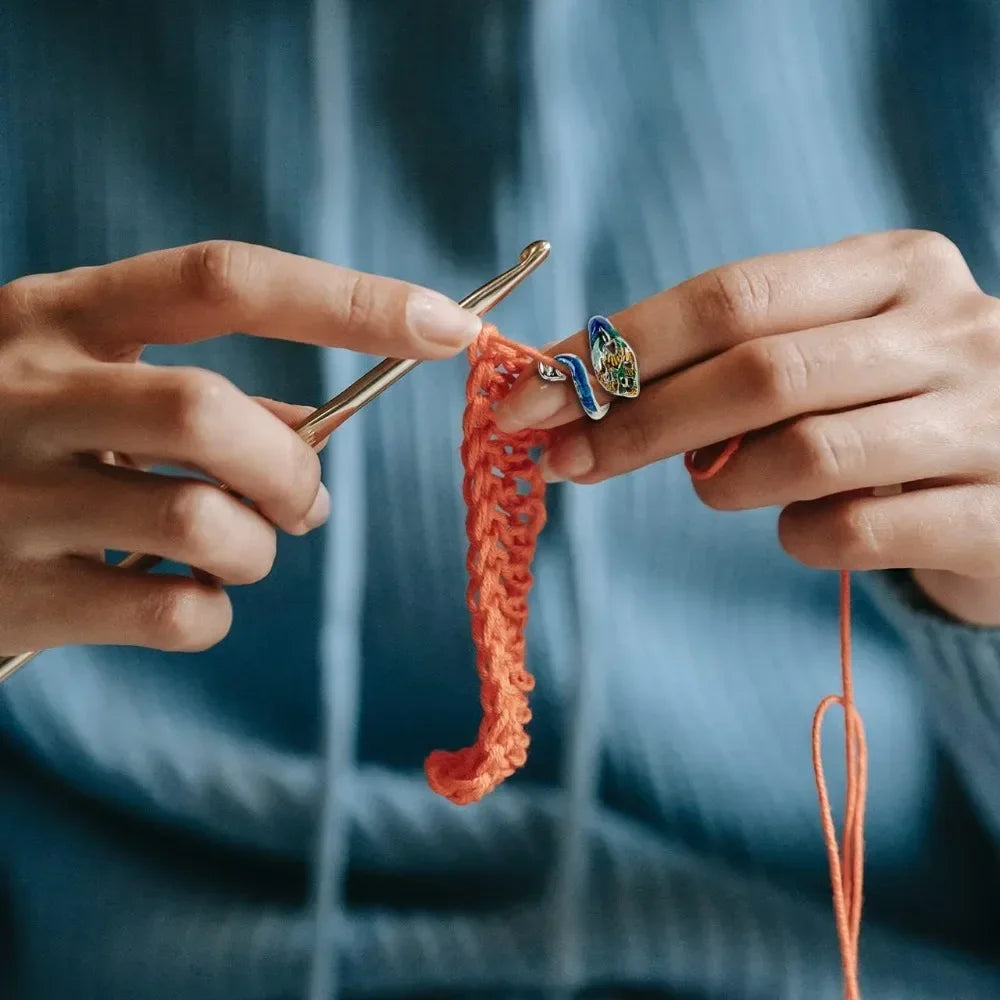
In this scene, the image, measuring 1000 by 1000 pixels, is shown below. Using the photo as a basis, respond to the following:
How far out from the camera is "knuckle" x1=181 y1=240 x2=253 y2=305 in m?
0.52

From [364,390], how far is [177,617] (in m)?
0.18

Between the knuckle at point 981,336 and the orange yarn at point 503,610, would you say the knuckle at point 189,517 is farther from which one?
the knuckle at point 981,336

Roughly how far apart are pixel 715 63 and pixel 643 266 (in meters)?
A: 0.21

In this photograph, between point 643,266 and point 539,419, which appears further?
point 643,266

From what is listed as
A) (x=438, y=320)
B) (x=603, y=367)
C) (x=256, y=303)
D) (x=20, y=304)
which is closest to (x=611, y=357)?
(x=603, y=367)

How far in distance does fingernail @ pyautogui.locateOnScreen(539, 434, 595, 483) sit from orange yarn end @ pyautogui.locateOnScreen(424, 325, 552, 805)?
4 cm

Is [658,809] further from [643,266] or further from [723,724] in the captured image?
[643,266]

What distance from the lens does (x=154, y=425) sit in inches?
19.5

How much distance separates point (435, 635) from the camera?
875 millimetres

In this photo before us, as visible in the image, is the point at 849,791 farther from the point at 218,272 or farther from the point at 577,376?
the point at 218,272

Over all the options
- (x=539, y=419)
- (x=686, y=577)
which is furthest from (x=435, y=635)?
(x=539, y=419)

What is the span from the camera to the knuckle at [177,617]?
55cm

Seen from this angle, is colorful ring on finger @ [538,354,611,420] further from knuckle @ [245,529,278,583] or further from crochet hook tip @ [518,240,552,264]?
knuckle @ [245,529,278,583]

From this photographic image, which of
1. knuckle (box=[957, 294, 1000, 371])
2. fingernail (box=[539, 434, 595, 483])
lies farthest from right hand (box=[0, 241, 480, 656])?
knuckle (box=[957, 294, 1000, 371])
